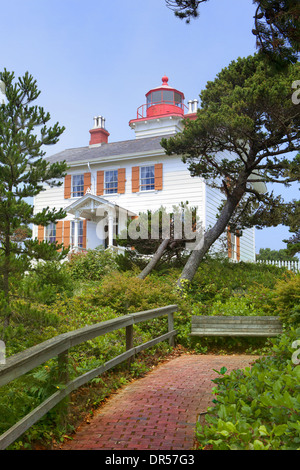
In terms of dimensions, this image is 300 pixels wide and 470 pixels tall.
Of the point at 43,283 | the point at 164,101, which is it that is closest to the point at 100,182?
the point at 164,101

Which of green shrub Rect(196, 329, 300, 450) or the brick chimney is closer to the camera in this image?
green shrub Rect(196, 329, 300, 450)

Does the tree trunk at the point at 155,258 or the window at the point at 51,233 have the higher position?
Result: the window at the point at 51,233

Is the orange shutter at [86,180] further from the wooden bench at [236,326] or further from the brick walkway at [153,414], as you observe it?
the brick walkway at [153,414]

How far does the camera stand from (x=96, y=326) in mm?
5281

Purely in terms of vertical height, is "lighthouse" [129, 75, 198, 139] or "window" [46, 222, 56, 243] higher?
"lighthouse" [129, 75, 198, 139]

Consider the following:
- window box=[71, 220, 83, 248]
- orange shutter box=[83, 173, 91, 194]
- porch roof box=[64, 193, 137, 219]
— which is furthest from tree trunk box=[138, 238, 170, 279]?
orange shutter box=[83, 173, 91, 194]

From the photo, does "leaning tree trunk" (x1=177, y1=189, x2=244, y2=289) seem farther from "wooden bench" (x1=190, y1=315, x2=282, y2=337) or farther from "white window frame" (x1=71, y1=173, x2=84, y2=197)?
"white window frame" (x1=71, y1=173, x2=84, y2=197)

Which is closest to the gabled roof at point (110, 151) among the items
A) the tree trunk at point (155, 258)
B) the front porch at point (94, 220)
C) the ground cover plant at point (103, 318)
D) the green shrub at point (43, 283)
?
the front porch at point (94, 220)

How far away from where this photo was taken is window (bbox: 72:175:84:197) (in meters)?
23.2

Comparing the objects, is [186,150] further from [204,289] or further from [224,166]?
[204,289]

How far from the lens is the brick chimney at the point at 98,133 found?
27.4m

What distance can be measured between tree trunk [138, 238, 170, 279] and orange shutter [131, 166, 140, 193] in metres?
7.20
